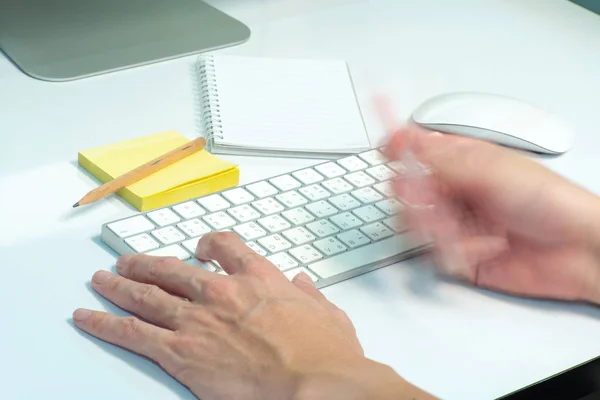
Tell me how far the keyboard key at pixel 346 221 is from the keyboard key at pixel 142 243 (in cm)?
15

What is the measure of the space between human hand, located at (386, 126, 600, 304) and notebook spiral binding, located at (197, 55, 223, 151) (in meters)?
0.19

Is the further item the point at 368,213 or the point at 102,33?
the point at 102,33

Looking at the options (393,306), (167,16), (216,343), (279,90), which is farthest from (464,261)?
(167,16)

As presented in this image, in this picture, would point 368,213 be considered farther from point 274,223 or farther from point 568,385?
point 568,385

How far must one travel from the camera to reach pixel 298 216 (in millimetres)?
763

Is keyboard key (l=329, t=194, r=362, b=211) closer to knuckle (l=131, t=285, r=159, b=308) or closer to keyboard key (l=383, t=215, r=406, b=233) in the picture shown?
keyboard key (l=383, t=215, r=406, b=233)

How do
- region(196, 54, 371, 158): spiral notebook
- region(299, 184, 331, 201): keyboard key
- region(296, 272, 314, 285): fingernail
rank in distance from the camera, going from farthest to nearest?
region(196, 54, 371, 158): spiral notebook < region(299, 184, 331, 201): keyboard key < region(296, 272, 314, 285): fingernail

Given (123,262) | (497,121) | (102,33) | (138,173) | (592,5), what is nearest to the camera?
(123,262)

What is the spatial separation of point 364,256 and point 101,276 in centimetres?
21

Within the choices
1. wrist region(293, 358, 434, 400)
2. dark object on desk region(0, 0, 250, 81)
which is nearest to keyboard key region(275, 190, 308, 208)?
wrist region(293, 358, 434, 400)

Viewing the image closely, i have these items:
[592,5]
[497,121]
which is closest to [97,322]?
[497,121]

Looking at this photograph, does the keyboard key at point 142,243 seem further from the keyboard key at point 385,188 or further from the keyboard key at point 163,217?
the keyboard key at point 385,188

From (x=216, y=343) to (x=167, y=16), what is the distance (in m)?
0.63

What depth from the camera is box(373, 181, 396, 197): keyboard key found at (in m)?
0.81
